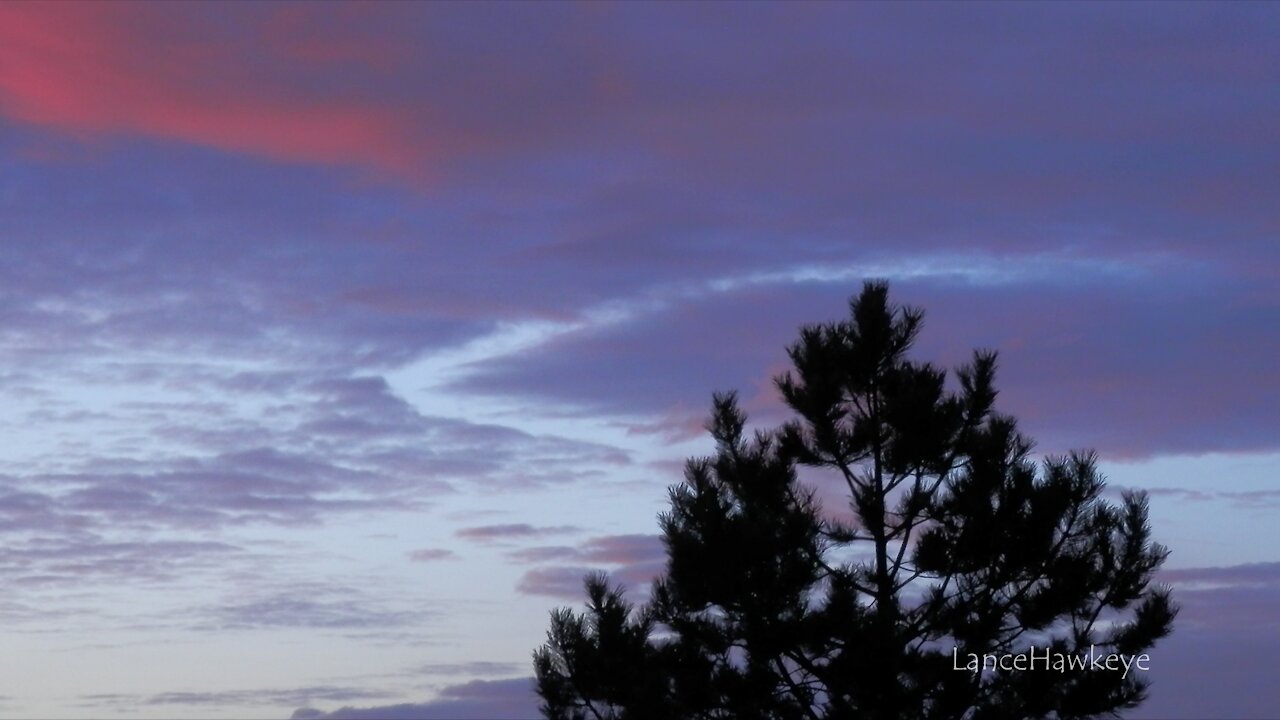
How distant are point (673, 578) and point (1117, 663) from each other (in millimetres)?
5657

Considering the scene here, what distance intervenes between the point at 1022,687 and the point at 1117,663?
127 centimetres

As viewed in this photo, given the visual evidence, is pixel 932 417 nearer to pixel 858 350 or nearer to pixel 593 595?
pixel 858 350

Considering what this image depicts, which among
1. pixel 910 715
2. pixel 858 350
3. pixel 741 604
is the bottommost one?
pixel 910 715

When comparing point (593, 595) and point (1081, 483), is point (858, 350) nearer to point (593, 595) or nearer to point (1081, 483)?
point (1081, 483)

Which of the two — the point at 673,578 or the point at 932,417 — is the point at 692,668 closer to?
the point at 673,578

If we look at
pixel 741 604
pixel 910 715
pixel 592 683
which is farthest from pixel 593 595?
pixel 910 715

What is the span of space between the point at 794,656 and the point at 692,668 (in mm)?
1515

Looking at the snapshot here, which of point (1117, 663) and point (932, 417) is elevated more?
point (932, 417)

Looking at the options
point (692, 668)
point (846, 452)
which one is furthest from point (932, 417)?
point (692, 668)

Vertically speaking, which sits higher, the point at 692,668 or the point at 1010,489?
the point at 1010,489

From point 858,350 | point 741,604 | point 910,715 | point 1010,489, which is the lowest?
point 910,715

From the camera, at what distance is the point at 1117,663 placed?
18.4 meters

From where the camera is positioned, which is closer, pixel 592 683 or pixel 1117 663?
pixel 1117 663

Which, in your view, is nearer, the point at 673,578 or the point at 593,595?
the point at 673,578
